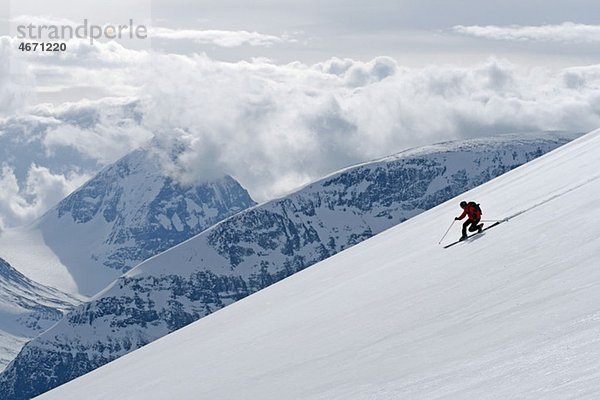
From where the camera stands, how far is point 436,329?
17453 mm

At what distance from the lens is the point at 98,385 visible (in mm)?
31703

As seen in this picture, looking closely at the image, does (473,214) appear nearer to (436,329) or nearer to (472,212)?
(472,212)

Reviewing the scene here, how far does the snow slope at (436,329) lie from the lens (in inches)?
506

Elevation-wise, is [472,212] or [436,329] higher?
[472,212]

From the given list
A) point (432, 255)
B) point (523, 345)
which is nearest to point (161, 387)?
point (432, 255)

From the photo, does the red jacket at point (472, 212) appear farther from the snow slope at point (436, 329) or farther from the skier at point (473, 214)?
the snow slope at point (436, 329)

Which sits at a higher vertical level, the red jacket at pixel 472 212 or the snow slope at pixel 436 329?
the red jacket at pixel 472 212

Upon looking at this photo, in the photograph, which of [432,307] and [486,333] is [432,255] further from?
[486,333]

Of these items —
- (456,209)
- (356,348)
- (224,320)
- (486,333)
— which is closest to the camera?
(486,333)

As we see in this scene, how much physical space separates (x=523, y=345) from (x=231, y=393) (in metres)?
8.68

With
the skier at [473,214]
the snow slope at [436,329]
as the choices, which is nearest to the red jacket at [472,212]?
the skier at [473,214]

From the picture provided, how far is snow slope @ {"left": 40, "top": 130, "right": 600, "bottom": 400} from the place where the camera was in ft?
42.2

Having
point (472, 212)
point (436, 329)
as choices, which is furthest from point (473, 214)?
point (436, 329)

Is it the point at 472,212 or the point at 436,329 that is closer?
the point at 436,329
